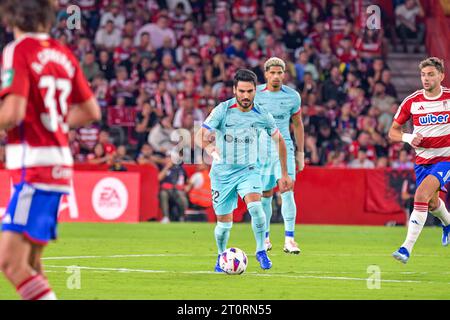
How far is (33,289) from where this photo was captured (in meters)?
7.01

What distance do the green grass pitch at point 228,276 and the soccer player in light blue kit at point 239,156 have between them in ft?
2.08

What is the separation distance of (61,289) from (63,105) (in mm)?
3647

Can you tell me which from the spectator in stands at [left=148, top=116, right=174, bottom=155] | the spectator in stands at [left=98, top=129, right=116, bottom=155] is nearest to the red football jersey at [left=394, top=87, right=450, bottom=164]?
the spectator in stands at [left=98, top=129, right=116, bottom=155]

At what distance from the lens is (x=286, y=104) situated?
15383mm

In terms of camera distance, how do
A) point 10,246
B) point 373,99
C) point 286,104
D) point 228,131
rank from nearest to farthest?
point 10,246, point 228,131, point 286,104, point 373,99

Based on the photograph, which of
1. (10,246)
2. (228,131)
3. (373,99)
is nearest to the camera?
(10,246)

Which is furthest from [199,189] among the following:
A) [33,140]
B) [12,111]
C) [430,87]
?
[12,111]

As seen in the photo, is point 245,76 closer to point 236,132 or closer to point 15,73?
point 236,132

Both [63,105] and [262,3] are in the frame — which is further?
[262,3]

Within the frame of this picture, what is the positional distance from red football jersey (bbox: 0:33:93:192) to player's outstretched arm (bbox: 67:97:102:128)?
0.90 ft

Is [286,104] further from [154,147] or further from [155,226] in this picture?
[154,147]

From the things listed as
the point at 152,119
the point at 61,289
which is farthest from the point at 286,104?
the point at 152,119

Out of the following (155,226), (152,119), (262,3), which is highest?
(262,3)

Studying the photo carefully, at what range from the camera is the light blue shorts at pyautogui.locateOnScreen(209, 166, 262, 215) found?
1252 cm
